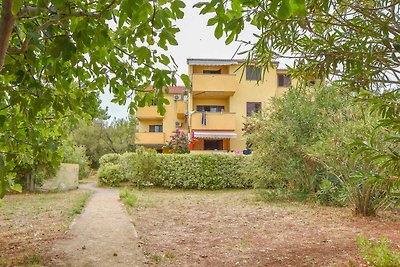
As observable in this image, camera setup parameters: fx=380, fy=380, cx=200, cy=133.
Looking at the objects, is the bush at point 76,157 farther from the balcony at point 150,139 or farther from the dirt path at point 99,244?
the dirt path at point 99,244

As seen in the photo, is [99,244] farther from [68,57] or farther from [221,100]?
[221,100]

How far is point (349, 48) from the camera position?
10.7 ft

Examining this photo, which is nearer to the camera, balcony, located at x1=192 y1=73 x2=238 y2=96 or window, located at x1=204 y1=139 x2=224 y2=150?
balcony, located at x1=192 y1=73 x2=238 y2=96

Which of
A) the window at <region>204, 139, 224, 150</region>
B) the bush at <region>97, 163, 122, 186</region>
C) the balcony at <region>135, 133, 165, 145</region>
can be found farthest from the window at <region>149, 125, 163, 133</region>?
the bush at <region>97, 163, 122, 186</region>

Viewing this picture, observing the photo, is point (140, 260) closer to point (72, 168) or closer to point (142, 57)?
point (142, 57)

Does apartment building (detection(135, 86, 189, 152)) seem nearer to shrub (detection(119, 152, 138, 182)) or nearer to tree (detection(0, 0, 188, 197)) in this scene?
shrub (detection(119, 152, 138, 182))

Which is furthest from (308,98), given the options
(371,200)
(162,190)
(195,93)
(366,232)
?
(195,93)

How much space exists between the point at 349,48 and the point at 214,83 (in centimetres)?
2338

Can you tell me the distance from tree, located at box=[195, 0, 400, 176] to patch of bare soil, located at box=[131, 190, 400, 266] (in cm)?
305

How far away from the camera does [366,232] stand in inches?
306

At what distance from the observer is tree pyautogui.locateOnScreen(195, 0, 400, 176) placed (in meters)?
2.77

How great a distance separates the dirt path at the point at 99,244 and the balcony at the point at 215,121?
16.7 metres

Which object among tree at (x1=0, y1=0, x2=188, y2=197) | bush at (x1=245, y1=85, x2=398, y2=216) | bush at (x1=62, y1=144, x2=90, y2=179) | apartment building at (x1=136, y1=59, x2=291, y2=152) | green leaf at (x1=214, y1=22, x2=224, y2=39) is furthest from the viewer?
apartment building at (x1=136, y1=59, x2=291, y2=152)

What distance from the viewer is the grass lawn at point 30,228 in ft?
18.5
